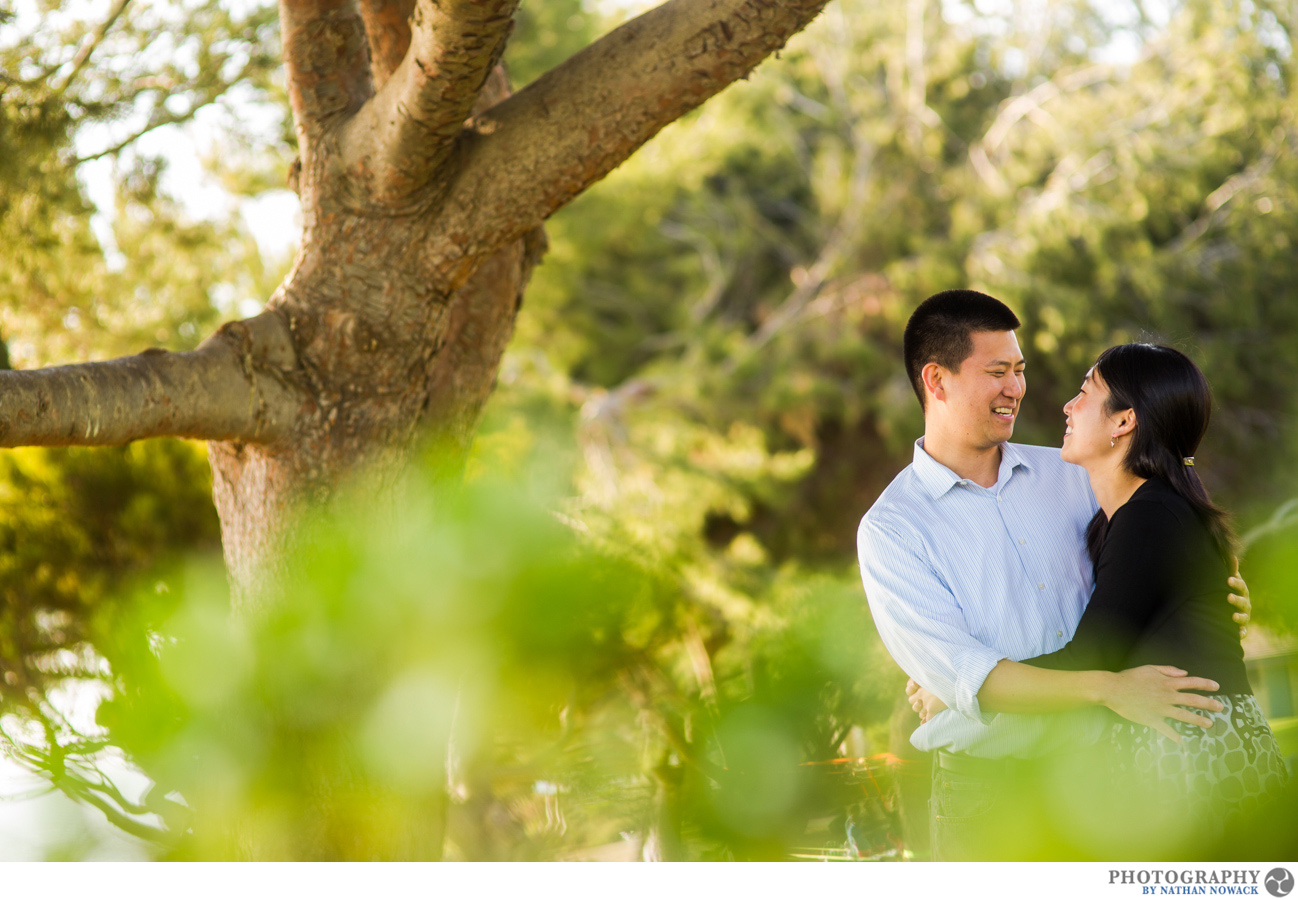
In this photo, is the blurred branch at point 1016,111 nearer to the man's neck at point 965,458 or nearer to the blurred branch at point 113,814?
the man's neck at point 965,458

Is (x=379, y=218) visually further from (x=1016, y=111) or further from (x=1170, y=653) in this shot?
(x=1016, y=111)

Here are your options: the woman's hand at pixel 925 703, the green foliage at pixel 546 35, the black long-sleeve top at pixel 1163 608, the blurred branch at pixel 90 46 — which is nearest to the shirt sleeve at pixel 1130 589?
the black long-sleeve top at pixel 1163 608

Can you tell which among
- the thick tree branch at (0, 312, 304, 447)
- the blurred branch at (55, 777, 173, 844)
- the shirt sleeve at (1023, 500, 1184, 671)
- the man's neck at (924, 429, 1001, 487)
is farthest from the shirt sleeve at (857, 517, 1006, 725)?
the blurred branch at (55, 777, 173, 844)

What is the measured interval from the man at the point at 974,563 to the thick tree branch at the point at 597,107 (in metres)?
0.84

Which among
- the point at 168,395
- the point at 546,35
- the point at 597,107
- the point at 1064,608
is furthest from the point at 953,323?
the point at 546,35

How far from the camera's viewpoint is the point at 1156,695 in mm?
1560

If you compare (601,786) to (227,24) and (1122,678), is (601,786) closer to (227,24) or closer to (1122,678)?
(1122,678)

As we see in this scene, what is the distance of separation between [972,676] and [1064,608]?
12.0 inches

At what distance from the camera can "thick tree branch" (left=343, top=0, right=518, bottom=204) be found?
7.09 ft

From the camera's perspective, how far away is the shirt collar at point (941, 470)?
1878 mm

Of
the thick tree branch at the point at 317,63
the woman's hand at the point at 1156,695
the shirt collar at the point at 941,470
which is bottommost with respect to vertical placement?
the woman's hand at the point at 1156,695

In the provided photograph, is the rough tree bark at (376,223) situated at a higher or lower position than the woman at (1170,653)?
higher

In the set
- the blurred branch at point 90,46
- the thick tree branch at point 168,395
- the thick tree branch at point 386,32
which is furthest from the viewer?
the blurred branch at point 90,46
